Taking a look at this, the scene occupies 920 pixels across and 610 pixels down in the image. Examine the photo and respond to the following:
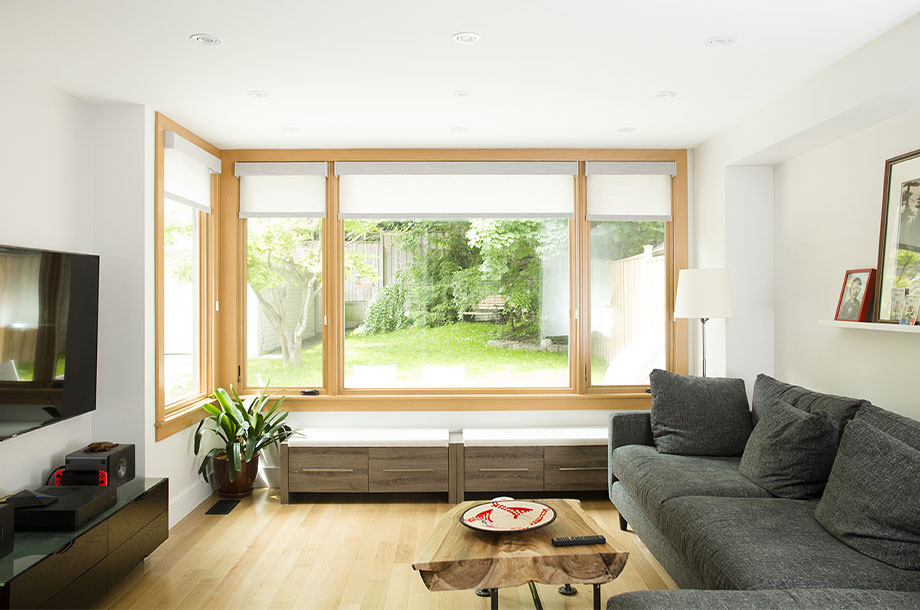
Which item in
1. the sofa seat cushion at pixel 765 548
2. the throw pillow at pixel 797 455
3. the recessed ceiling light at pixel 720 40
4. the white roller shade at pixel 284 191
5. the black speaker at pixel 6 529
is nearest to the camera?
the sofa seat cushion at pixel 765 548

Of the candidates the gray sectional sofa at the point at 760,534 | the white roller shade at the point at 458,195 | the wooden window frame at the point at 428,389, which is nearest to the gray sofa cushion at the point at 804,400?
the gray sectional sofa at the point at 760,534

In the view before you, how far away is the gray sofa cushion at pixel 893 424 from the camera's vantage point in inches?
102

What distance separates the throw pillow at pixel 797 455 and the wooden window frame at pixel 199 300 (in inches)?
132

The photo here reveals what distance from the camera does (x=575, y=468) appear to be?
4.56 m

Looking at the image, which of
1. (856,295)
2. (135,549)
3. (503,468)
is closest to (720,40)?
(856,295)

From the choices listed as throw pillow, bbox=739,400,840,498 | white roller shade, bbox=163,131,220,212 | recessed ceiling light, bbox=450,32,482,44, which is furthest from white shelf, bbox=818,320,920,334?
white roller shade, bbox=163,131,220,212

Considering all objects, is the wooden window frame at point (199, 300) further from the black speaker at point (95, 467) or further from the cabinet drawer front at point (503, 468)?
the cabinet drawer front at point (503, 468)

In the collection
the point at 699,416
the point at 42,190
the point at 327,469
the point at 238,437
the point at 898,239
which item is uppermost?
the point at 42,190

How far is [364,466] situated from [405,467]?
0.29 metres

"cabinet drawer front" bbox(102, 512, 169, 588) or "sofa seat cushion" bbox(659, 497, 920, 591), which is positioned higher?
"sofa seat cushion" bbox(659, 497, 920, 591)

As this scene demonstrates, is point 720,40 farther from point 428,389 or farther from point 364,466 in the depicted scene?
point 364,466

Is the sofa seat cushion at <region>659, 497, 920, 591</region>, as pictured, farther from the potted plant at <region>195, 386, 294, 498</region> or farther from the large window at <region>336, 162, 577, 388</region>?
the potted plant at <region>195, 386, 294, 498</region>

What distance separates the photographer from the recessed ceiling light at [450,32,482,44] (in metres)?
2.81

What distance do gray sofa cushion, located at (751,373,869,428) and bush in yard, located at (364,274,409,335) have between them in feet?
8.54
